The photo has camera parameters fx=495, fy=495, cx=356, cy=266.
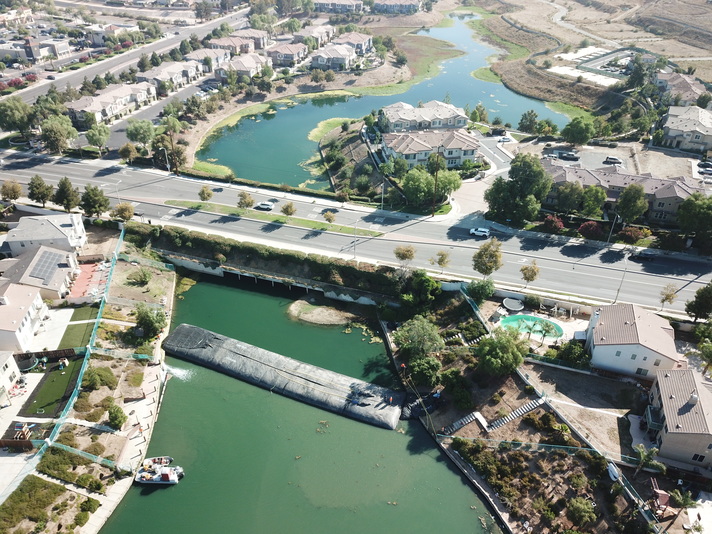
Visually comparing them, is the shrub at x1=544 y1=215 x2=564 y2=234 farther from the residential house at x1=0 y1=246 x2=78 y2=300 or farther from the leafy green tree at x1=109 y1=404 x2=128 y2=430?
the residential house at x1=0 y1=246 x2=78 y2=300

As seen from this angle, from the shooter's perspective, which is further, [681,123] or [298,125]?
[298,125]

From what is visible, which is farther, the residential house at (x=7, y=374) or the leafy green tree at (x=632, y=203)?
the leafy green tree at (x=632, y=203)

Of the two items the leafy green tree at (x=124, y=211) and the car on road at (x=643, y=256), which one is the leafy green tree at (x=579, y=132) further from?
the leafy green tree at (x=124, y=211)

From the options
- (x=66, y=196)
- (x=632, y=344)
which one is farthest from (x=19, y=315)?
(x=632, y=344)

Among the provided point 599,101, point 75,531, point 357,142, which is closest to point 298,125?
point 357,142

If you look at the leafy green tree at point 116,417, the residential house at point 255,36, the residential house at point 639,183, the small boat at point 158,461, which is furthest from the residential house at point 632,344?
the residential house at point 255,36

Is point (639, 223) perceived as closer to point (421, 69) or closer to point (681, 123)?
point (681, 123)
